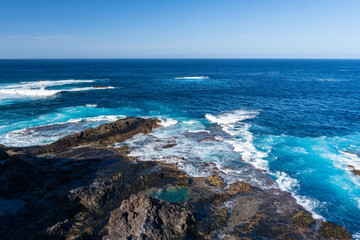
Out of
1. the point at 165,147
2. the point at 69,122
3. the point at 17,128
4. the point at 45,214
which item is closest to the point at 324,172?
the point at 165,147

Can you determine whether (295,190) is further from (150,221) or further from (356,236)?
(150,221)

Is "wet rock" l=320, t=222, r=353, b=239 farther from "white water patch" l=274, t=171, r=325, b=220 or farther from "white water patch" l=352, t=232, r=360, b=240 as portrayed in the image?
"white water patch" l=274, t=171, r=325, b=220

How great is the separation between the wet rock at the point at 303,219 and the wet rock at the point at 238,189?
419cm

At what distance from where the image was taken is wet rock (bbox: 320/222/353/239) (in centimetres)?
1485

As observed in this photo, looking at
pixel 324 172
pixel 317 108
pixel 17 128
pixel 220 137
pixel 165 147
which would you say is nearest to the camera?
pixel 324 172

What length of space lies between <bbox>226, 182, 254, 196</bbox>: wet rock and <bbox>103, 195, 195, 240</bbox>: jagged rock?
6047mm

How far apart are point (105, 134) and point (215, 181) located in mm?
18919

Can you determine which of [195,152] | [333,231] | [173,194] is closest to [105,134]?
[195,152]

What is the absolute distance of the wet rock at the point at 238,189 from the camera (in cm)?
1920

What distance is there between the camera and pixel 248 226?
599 inches

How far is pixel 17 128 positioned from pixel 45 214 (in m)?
27.6

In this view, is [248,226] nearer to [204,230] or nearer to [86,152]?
[204,230]

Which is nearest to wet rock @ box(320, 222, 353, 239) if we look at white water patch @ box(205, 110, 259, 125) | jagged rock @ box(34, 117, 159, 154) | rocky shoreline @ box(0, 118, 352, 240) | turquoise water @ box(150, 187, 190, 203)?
rocky shoreline @ box(0, 118, 352, 240)

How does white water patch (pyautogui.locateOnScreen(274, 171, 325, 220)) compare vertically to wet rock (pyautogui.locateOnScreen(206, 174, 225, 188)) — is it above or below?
below
